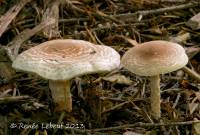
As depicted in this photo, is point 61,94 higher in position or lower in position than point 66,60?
lower

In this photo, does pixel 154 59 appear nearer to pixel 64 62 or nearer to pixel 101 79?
pixel 64 62

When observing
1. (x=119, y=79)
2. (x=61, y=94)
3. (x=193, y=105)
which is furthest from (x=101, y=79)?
(x=193, y=105)

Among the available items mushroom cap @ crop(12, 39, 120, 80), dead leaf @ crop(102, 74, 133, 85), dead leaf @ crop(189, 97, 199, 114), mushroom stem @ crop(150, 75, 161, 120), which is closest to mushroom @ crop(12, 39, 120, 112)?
mushroom cap @ crop(12, 39, 120, 80)

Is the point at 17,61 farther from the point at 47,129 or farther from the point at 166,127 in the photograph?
the point at 166,127

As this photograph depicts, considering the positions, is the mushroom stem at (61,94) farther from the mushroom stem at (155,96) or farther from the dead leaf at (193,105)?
the dead leaf at (193,105)

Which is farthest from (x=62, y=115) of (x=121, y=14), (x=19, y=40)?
(x=121, y=14)

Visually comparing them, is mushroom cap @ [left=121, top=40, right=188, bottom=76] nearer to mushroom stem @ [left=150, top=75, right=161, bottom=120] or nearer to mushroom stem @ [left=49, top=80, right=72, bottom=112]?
mushroom stem @ [left=150, top=75, right=161, bottom=120]
